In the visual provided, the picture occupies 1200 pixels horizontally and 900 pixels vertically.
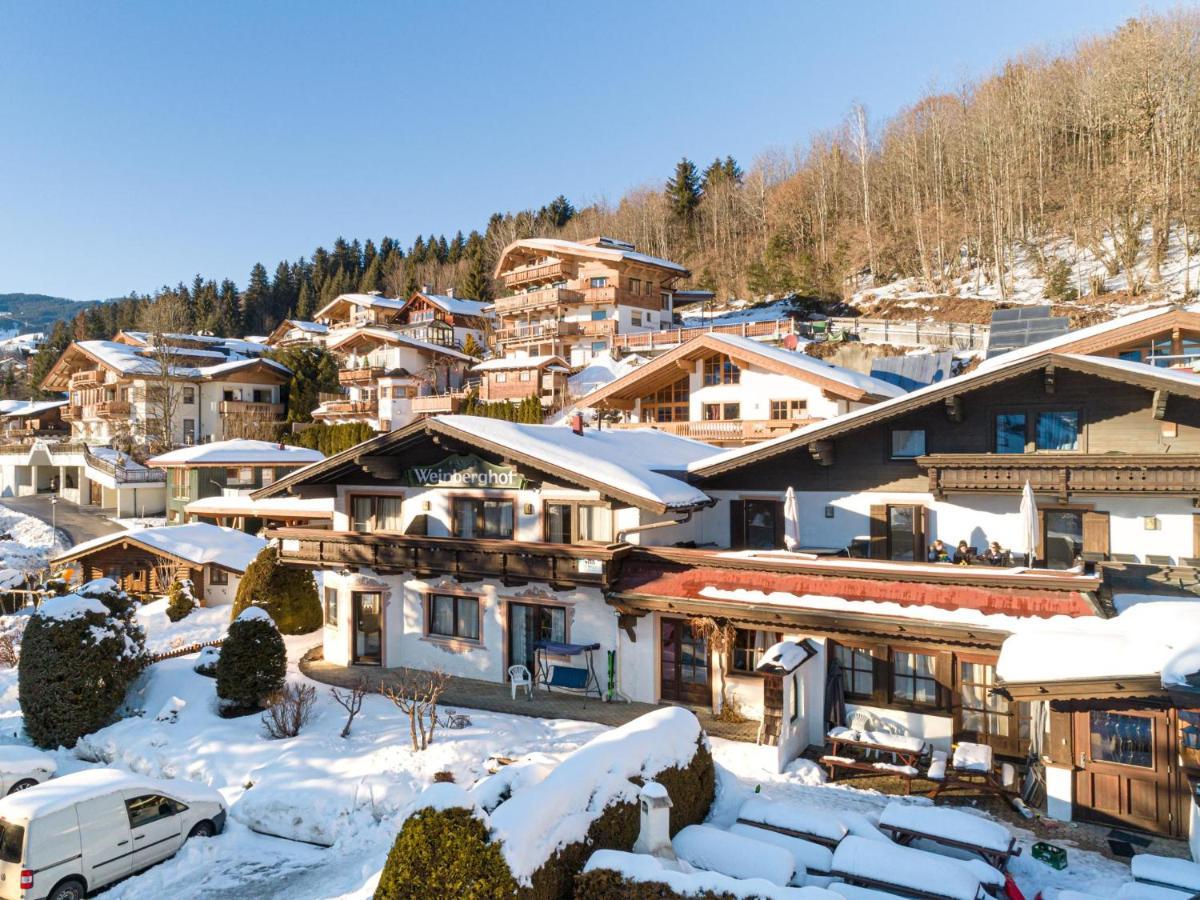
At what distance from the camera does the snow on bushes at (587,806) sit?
830 centimetres

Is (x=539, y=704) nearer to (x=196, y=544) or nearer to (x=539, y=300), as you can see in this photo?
(x=196, y=544)

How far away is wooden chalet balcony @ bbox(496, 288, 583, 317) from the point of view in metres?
64.9

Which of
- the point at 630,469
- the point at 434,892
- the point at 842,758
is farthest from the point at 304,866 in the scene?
the point at 630,469

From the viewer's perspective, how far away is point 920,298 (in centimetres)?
6456

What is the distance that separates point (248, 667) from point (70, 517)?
4456 cm

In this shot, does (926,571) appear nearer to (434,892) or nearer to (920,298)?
(434,892)

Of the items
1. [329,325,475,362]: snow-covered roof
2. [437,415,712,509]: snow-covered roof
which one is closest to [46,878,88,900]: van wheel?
[437,415,712,509]: snow-covered roof

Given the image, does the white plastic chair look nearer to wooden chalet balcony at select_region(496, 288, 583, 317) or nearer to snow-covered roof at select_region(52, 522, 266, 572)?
snow-covered roof at select_region(52, 522, 266, 572)

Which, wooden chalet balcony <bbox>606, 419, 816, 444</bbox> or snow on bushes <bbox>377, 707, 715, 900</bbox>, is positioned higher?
wooden chalet balcony <bbox>606, 419, 816, 444</bbox>

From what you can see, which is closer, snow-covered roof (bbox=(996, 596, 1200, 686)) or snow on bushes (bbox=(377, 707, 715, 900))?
snow on bushes (bbox=(377, 707, 715, 900))

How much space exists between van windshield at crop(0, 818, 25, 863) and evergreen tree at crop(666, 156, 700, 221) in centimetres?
9265

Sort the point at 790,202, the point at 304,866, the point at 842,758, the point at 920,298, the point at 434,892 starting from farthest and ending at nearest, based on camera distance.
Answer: the point at 790,202, the point at 920,298, the point at 842,758, the point at 304,866, the point at 434,892

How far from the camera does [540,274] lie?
68875 millimetres

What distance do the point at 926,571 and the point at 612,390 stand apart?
2268 cm
